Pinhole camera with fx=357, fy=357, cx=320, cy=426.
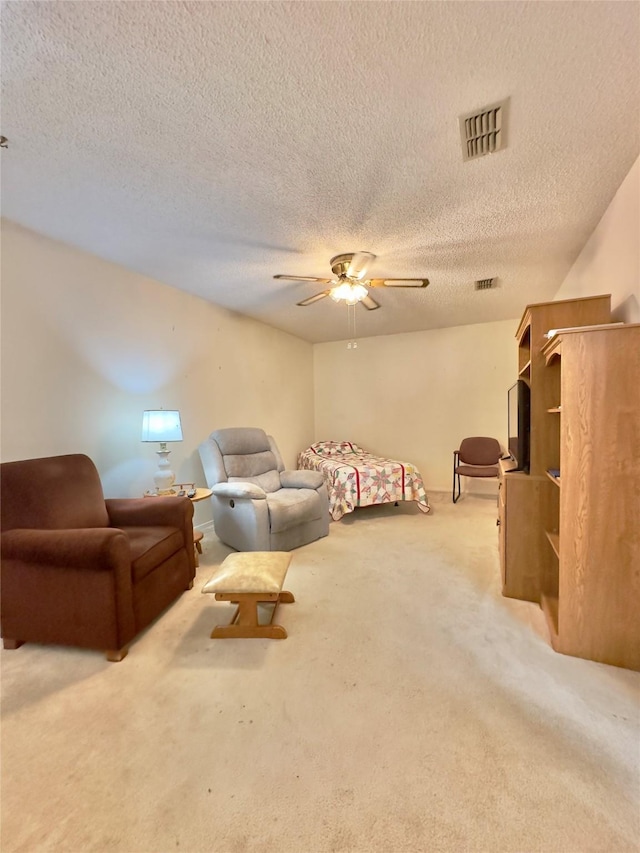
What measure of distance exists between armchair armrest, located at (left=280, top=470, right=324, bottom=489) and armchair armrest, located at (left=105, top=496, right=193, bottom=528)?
1.35 m

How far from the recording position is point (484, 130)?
151cm

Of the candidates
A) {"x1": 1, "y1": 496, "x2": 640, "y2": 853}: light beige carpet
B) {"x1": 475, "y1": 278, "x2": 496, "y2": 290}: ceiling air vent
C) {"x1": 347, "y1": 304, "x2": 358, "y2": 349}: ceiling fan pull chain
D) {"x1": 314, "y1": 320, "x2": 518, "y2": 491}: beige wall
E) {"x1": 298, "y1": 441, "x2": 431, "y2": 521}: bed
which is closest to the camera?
{"x1": 1, "y1": 496, "x2": 640, "y2": 853}: light beige carpet

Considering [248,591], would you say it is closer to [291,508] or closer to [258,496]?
[258,496]

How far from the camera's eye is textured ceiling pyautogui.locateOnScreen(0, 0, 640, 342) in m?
1.09

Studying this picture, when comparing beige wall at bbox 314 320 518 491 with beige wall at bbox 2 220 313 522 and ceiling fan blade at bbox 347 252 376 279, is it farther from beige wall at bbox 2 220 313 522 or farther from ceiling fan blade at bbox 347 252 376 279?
ceiling fan blade at bbox 347 252 376 279

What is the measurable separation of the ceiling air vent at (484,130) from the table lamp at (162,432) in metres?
2.47

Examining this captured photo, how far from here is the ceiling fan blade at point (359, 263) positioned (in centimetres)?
263

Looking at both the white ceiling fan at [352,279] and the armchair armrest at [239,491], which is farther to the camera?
the armchair armrest at [239,491]

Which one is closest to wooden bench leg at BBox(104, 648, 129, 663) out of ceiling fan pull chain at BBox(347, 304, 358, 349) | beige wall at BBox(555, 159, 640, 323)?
ceiling fan pull chain at BBox(347, 304, 358, 349)

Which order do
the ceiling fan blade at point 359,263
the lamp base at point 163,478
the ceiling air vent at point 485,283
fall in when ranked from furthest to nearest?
the ceiling air vent at point 485,283 → the lamp base at point 163,478 → the ceiling fan blade at point 359,263

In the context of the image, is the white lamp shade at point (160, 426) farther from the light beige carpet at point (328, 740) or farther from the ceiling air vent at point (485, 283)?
the ceiling air vent at point (485, 283)

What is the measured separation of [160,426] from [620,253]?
3.14 m

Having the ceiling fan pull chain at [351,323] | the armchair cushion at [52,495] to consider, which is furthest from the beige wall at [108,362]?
the ceiling fan pull chain at [351,323]

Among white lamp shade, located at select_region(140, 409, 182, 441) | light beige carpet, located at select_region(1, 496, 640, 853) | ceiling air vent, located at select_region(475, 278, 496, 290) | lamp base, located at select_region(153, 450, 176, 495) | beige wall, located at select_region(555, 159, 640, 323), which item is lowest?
light beige carpet, located at select_region(1, 496, 640, 853)
